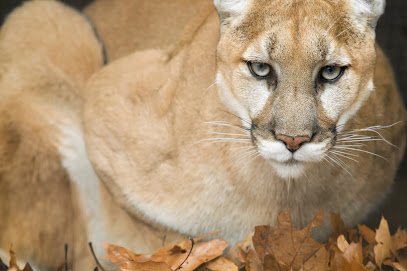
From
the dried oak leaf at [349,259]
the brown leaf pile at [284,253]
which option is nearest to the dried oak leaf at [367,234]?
the brown leaf pile at [284,253]

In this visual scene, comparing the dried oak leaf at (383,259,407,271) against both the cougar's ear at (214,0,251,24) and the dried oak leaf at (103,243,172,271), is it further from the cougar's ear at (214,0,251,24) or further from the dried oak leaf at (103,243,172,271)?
the cougar's ear at (214,0,251,24)

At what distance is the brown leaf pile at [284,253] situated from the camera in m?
1.97

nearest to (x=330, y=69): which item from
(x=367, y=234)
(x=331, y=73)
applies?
(x=331, y=73)

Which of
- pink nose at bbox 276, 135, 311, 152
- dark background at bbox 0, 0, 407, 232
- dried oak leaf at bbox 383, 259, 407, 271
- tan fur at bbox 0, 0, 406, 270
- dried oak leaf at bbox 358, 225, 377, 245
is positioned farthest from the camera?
dark background at bbox 0, 0, 407, 232

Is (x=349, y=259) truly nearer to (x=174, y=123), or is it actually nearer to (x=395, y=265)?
(x=395, y=265)

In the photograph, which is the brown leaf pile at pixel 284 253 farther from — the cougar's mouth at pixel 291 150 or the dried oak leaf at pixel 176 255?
the cougar's mouth at pixel 291 150

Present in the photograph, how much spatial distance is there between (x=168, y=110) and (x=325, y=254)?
80 cm

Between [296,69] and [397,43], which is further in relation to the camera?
[397,43]

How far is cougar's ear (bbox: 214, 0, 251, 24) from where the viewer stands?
6.35 feet

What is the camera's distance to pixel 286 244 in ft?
6.61

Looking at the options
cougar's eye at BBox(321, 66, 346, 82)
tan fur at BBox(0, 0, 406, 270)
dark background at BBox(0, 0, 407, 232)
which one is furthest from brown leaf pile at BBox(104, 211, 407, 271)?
dark background at BBox(0, 0, 407, 232)

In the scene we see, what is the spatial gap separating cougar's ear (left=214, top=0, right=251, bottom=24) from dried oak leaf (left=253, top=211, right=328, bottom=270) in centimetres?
72

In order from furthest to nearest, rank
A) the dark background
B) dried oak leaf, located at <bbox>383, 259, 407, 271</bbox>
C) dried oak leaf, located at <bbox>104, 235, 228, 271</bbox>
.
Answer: the dark background < dried oak leaf, located at <bbox>104, 235, 228, 271</bbox> < dried oak leaf, located at <bbox>383, 259, 407, 271</bbox>

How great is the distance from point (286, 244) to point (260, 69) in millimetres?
622
